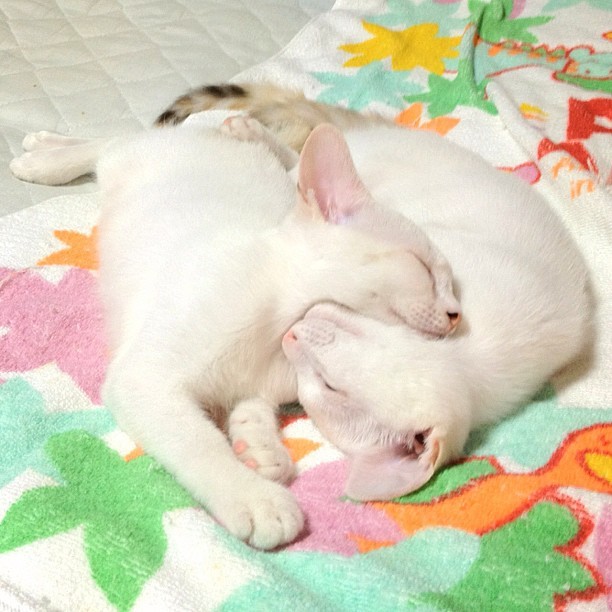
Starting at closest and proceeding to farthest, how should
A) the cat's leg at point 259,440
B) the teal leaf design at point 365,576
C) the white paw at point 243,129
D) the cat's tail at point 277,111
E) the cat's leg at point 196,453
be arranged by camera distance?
the teal leaf design at point 365,576
the cat's leg at point 196,453
the cat's leg at point 259,440
the white paw at point 243,129
the cat's tail at point 277,111

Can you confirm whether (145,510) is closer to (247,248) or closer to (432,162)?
(247,248)

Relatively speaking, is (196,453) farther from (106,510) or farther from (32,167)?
(32,167)

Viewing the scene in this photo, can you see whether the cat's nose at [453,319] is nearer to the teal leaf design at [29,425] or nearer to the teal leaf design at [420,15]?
the teal leaf design at [29,425]

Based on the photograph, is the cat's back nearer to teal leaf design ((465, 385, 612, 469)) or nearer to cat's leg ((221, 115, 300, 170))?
cat's leg ((221, 115, 300, 170))

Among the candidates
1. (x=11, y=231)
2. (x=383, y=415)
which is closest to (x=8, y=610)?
(x=383, y=415)

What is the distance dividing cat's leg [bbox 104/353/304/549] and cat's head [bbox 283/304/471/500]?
0.13m

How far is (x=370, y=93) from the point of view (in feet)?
6.39

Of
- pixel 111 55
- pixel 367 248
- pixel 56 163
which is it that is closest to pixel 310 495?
pixel 367 248

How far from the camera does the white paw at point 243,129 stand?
5.07 feet

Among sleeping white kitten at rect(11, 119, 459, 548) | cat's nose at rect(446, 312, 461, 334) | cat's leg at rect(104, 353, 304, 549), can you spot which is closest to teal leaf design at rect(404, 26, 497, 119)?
sleeping white kitten at rect(11, 119, 459, 548)

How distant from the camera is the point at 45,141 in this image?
65.1 inches

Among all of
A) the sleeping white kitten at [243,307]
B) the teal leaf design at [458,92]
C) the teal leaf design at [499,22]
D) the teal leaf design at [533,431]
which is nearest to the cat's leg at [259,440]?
the sleeping white kitten at [243,307]

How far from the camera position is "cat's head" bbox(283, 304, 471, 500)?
967 millimetres

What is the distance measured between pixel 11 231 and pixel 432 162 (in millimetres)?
851
